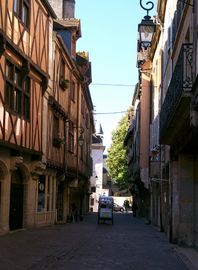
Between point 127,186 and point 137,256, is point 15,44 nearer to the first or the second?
point 137,256

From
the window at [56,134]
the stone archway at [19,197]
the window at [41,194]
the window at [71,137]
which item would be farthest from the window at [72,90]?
the stone archway at [19,197]

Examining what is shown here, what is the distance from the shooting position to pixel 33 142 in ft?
72.5

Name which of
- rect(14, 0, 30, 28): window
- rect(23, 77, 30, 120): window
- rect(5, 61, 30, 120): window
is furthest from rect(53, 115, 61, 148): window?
rect(14, 0, 30, 28): window

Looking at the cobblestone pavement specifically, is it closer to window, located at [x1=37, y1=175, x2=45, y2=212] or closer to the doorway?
the doorway

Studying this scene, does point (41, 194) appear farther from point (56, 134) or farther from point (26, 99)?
point (26, 99)

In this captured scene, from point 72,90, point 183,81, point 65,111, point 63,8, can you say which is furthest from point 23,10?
point 63,8

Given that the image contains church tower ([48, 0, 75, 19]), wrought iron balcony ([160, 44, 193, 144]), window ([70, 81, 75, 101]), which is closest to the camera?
wrought iron balcony ([160, 44, 193, 144])

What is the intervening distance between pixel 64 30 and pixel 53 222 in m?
11.6

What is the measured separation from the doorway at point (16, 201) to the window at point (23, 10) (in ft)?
19.2

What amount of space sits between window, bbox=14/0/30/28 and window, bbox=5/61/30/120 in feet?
5.89

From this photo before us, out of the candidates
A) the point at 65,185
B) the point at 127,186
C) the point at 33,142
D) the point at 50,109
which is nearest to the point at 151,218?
the point at 65,185

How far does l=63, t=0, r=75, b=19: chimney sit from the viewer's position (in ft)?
121

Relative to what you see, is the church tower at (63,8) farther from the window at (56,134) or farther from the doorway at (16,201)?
the doorway at (16,201)

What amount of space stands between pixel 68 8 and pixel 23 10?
1745 cm
